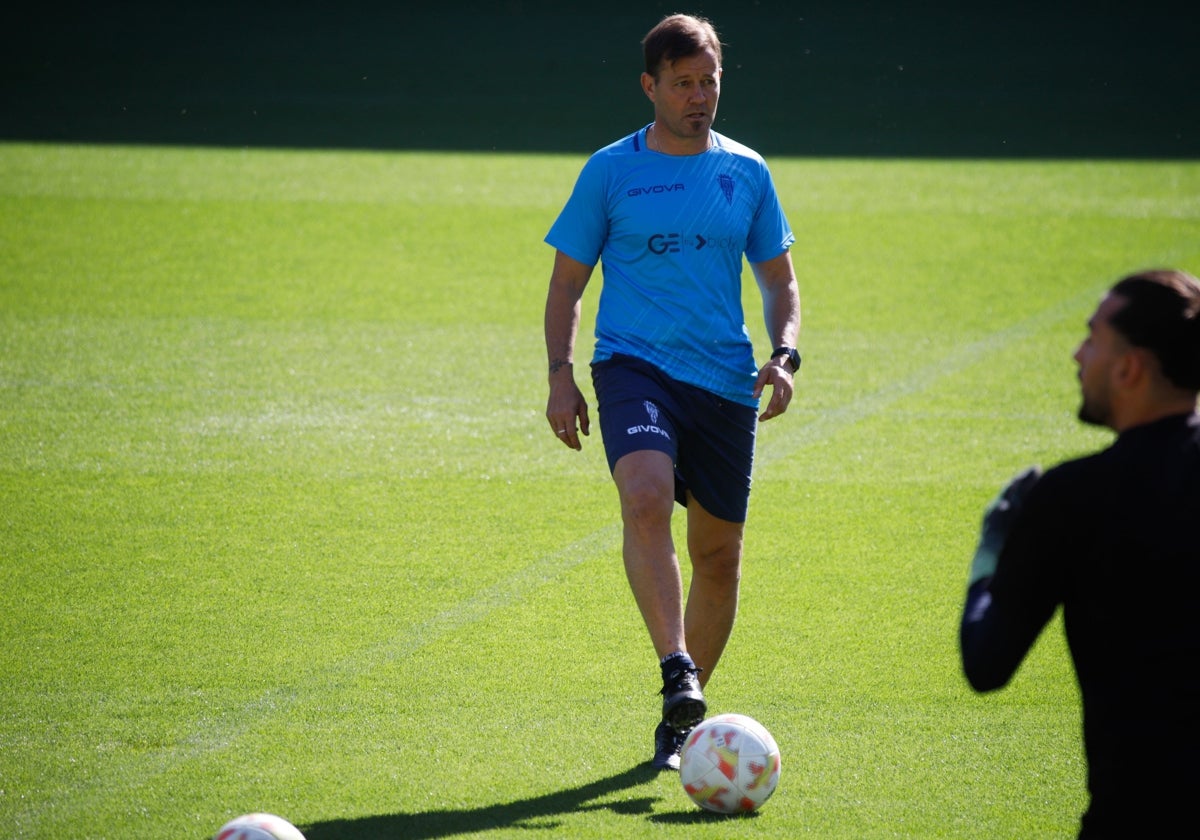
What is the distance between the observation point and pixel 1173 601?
2639 millimetres

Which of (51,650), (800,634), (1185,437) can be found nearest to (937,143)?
(800,634)

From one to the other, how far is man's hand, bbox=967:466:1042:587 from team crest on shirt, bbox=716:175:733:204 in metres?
2.21

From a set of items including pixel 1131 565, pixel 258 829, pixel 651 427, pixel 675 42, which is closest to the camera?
pixel 1131 565

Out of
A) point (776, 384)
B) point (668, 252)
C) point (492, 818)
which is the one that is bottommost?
point (492, 818)

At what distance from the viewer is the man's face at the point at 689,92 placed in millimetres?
4691

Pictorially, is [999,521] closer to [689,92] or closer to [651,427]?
[651,427]

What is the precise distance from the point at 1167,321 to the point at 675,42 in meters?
2.44

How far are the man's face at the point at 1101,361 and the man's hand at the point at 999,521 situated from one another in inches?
6.4

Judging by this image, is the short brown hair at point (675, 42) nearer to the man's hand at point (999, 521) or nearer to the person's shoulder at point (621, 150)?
the person's shoulder at point (621, 150)

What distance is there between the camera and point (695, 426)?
4.75m

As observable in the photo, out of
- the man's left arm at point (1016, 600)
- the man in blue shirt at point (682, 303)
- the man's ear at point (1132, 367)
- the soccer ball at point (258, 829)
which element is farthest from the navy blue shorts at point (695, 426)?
the man's ear at point (1132, 367)

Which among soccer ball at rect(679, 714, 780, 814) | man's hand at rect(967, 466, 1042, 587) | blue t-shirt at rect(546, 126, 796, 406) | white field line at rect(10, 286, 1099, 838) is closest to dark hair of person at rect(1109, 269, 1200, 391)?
man's hand at rect(967, 466, 1042, 587)

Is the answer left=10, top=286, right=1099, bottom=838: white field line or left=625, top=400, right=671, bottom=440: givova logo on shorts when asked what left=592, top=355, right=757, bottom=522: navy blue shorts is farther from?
left=10, top=286, right=1099, bottom=838: white field line

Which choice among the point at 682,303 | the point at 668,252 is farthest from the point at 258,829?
the point at 668,252
